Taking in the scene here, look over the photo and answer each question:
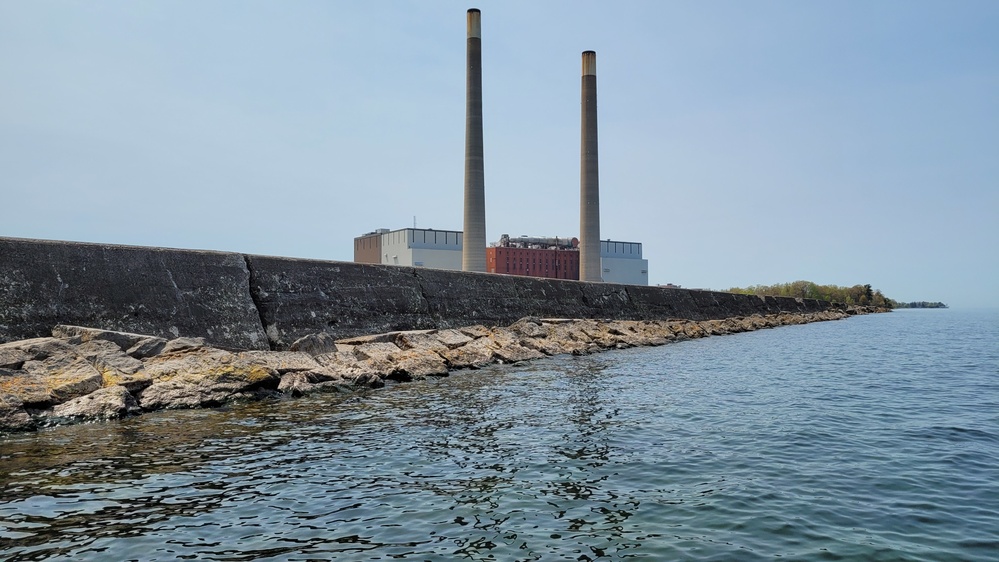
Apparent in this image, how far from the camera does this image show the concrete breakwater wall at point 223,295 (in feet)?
32.1

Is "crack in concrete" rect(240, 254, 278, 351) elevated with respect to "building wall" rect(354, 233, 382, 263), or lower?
lower

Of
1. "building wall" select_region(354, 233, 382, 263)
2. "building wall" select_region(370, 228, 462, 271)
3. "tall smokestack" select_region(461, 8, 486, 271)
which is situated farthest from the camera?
"building wall" select_region(354, 233, 382, 263)

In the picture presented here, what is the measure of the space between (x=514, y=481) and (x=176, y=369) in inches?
229

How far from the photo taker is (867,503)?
5301 millimetres

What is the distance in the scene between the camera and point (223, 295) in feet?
38.8

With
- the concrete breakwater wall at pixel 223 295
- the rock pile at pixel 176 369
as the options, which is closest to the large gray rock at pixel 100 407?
the rock pile at pixel 176 369

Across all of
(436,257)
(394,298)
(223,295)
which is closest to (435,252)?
(436,257)

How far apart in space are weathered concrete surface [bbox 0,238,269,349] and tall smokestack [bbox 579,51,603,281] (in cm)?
3356

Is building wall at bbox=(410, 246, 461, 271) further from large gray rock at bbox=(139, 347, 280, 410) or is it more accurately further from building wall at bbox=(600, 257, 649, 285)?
large gray rock at bbox=(139, 347, 280, 410)

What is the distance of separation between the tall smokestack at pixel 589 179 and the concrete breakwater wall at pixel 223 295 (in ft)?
85.0

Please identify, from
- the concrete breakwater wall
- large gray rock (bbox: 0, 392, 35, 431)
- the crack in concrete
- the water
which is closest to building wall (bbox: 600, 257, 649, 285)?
the concrete breakwater wall

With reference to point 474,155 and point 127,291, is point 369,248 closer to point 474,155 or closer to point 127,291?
point 474,155

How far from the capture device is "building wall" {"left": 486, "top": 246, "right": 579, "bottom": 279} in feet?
247

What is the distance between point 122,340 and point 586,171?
3668 cm
